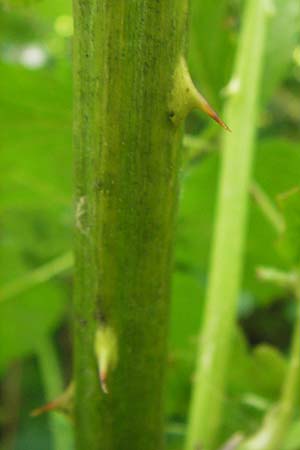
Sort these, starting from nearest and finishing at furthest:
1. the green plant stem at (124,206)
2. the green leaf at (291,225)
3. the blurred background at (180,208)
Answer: the green plant stem at (124,206) < the green leaf at (291,225) < the blurred background at (180,208)

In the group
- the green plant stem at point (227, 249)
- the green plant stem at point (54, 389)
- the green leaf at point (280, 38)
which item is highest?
the green leaf at point (280, 38)

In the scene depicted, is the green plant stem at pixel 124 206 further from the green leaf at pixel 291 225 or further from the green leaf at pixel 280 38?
the green leaf at pixel 280 38

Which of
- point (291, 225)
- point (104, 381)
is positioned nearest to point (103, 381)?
point (104, 381)

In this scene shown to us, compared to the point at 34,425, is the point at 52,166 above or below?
above

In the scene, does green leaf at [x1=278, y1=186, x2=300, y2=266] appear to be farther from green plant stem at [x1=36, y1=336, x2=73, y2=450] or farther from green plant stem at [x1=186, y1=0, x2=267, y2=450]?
green plant stem at [x1=36, y1=336, x2=73, y2=450]

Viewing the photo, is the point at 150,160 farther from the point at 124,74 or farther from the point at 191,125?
the point at 191,125

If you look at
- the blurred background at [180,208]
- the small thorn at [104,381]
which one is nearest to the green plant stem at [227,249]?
the blurred background at [180,208]

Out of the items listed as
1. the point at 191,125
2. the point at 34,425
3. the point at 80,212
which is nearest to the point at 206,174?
the point at 191,125
